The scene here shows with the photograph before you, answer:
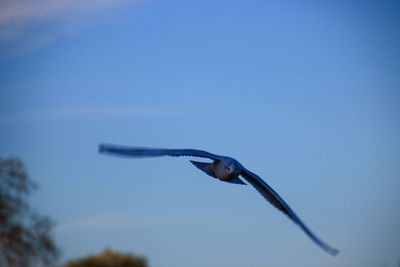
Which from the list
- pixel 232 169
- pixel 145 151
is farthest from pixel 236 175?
pixel 145 151

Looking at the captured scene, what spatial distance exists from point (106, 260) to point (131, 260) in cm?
289

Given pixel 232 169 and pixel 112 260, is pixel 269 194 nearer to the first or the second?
pixel 232 169

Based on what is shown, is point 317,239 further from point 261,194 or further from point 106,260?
point 106,260

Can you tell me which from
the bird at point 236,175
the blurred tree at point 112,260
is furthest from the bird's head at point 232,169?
the blurred tree at point 112,260

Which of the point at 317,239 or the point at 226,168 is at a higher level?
the point at 226,168

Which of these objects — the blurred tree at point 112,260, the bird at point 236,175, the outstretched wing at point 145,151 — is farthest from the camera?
the blurred tree at point 112,260

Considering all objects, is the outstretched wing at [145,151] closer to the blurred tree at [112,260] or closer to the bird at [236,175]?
the bird at [236,175]

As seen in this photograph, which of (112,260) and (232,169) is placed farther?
(112,260)

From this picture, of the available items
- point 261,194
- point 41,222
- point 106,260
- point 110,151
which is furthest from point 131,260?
point 110,151

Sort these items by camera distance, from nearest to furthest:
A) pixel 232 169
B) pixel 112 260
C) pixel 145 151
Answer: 1. pixel 145 151
2. pixel 232 169
3. pixel 112 260

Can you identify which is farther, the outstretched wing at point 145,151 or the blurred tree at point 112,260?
the blurred tree at point 112,260

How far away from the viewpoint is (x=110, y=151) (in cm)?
2470

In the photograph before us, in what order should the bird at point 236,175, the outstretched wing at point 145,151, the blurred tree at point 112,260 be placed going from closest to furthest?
the outstretched wing at point 145,151, the bird at point 236,175, the blurred tree at point 112,260

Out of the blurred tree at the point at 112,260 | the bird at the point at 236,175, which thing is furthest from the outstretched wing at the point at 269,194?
the blurred tree at the point at 112,260
